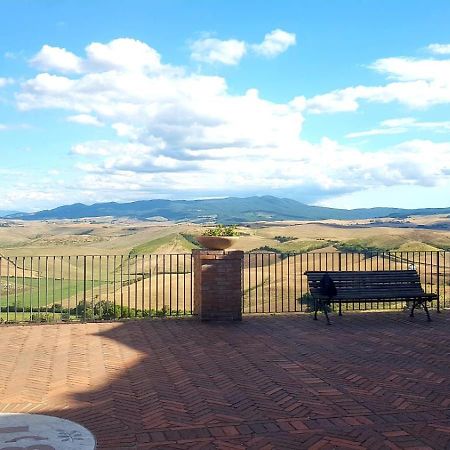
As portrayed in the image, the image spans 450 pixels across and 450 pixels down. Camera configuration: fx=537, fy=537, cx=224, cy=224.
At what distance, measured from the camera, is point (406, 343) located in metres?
7.62

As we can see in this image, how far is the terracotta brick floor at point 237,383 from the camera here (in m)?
4.29

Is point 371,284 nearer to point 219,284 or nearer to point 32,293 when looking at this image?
point 219,284

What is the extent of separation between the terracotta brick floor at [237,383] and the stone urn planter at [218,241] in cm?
139

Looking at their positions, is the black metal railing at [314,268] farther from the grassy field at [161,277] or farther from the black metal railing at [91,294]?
the black metal railing at [91,294]

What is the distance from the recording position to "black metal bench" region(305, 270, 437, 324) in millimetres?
9305

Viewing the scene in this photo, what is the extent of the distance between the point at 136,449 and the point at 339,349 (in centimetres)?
397

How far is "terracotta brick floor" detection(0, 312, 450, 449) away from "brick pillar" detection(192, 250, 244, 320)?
19.3 inches

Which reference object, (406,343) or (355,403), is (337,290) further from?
(355,403)

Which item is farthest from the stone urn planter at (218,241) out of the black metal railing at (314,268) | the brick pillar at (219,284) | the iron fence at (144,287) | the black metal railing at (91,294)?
the black metal railing at (314,268)

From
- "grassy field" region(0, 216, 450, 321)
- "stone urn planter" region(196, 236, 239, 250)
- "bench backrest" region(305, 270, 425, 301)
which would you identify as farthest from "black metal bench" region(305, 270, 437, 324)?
"stone urn planter" region(196, 236, 239, 250)

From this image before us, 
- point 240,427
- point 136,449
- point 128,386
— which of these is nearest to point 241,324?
point 128,386

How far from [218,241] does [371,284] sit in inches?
113

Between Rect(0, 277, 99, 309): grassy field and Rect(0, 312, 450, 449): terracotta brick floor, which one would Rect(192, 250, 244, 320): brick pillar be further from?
Rect(0, 277, 99, 309): grassy field

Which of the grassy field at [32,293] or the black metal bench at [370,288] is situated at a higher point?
the black metal bench at [370,288]
